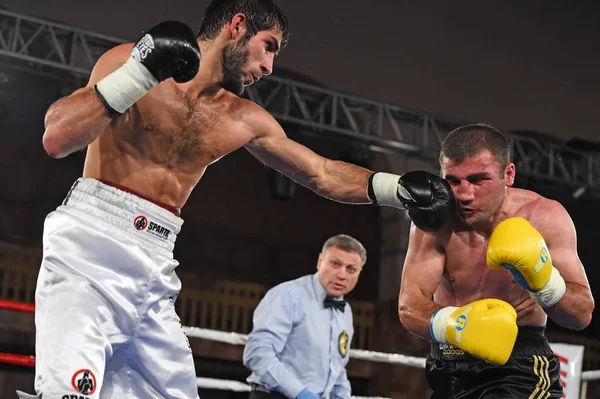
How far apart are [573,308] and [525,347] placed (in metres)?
0.16

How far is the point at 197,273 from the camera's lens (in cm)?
747

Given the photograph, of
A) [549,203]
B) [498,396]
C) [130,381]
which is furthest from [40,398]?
[549,203]

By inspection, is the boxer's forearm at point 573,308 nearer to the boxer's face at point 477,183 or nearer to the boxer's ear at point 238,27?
the boxer's face at point 477,183

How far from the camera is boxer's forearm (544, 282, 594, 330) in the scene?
→ 186cm

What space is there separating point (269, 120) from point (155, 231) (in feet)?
1.55

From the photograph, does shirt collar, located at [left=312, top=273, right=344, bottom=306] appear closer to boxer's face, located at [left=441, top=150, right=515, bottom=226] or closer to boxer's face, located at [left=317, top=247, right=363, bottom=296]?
boxer's face, located at [left=317, top=247, right=363, bottom=296]

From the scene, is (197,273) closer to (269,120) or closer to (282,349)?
(282,349)

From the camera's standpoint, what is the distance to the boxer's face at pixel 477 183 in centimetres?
196

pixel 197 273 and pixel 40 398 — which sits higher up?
pixel 197 273

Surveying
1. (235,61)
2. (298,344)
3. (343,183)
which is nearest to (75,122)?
(235,61)

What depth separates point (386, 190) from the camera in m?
1.82

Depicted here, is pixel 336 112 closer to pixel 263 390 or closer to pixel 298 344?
pixel 298 344

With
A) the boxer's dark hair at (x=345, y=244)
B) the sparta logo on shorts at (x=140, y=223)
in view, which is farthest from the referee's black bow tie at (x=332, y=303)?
the sparta logo on shorts at (x=140, y=223)

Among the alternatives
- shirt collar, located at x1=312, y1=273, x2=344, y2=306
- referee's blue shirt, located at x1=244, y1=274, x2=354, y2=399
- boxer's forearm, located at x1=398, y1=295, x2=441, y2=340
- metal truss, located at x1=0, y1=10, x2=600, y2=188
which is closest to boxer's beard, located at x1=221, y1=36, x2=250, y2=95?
boxer's forearm, located at x1=398, y1=295, x2=441, y2=340
